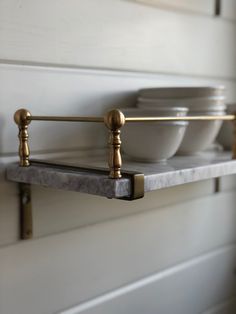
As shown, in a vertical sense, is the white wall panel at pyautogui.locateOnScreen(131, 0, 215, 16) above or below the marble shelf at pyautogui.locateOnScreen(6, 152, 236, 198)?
above

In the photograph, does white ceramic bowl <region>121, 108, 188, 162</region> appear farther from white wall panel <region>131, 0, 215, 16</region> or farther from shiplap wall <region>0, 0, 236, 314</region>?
white wall panel <region>131, 0, 215, 16</region>

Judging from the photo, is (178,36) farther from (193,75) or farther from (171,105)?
(171,105)

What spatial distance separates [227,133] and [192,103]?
0.52 ft

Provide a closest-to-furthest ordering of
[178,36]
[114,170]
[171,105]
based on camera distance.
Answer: [114,170], [171,105], [178,36]

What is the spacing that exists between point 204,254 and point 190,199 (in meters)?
0.12

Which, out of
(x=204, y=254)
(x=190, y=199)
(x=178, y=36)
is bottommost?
(x=204, y=254)

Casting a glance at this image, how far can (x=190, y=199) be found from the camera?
2.94 feet

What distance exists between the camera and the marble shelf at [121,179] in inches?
20.4

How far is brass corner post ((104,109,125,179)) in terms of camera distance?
508mm

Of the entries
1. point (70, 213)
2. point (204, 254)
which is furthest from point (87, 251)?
point (204, 254)

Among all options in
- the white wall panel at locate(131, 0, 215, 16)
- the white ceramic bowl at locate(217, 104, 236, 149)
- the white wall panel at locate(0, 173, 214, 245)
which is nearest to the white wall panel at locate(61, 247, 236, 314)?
the white wall panel at locate(0, 173, 214, 245)

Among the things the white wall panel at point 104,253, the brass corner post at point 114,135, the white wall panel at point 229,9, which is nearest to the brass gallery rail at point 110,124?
the brass corner post at point 114,135

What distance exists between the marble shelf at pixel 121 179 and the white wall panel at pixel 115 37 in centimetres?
15

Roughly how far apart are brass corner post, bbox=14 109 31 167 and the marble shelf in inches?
0.5
